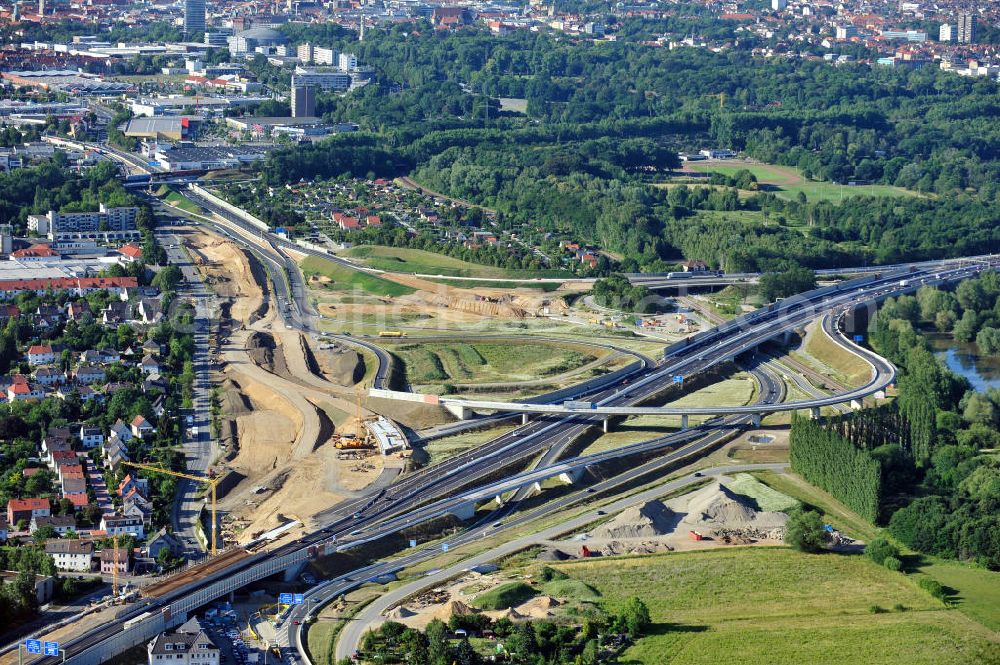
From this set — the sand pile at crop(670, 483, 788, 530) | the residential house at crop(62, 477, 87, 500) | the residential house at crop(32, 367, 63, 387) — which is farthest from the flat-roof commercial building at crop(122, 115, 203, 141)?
the sand pile at crop(670, 483, 788, 530)

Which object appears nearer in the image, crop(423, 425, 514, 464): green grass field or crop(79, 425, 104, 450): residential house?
crop(79, 425, 104, 450): residential house

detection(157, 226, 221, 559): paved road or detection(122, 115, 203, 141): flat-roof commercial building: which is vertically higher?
→ detection(122, 115, 203, 141): flat-roof commercial building

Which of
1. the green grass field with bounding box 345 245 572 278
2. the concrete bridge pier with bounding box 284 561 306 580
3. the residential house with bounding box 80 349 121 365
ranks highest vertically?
the green grass field with bounding box 345 245 572 278

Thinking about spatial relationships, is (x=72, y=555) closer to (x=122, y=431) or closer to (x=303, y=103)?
(x=122, y=431)

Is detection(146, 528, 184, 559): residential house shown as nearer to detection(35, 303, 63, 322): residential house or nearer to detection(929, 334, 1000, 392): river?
detection(35, 303, 63, 322): residential house

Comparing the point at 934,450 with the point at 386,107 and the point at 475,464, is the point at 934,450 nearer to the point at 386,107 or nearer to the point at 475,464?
the point at 475,464
